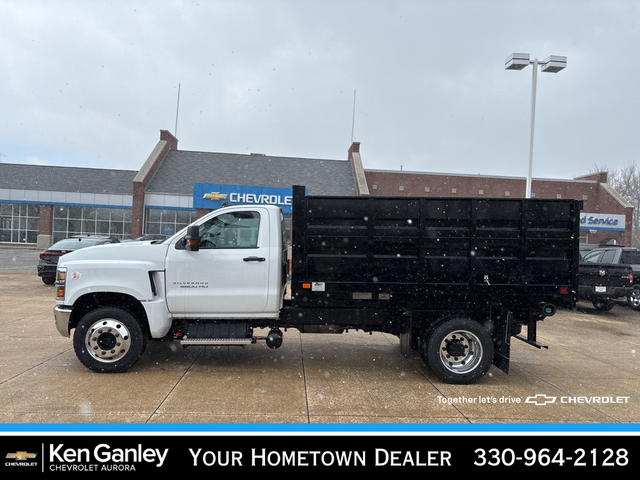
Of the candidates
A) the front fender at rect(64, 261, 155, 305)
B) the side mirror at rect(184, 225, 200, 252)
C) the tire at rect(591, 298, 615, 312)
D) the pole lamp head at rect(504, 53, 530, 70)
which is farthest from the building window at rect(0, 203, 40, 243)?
the tire at rect(591, 298, 615, 312)

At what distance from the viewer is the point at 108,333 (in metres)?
5.74

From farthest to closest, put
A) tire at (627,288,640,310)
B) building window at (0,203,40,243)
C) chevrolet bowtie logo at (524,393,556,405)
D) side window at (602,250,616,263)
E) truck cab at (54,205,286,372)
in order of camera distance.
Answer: building window at (0,203,40,243), side window at (602,250,616,263), tire at (627,288,640,310), truck cab at (54,205,286,372), chevrolet bowtie logo at (524,393,556,405)

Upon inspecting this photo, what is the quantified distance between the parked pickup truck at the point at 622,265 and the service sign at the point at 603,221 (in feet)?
78.6

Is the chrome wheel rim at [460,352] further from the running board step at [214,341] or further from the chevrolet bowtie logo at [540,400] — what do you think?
the running board step at [214,341]

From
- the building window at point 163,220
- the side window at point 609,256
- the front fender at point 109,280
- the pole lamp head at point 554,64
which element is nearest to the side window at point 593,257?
the side window at point 609,256

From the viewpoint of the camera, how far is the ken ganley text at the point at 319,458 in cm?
340

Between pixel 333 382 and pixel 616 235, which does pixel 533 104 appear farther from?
pixel 616 235

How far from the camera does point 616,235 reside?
35.5m

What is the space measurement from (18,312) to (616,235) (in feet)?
128

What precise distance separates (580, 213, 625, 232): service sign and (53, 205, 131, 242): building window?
1410 inches

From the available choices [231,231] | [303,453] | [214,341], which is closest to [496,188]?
[231,231]

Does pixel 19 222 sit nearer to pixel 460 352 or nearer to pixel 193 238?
pixel 193 238

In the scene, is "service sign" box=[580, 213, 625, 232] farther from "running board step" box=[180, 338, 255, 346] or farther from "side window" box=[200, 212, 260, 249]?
"running board step" box=[180, 338, 255, 346]

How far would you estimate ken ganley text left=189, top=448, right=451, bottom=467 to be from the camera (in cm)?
340
